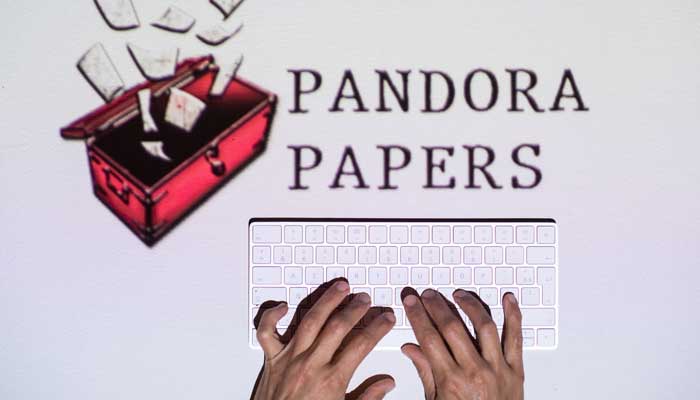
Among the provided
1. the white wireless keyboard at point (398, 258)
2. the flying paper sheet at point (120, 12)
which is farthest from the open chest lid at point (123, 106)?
the white wireless keyboard at point (398, 258)

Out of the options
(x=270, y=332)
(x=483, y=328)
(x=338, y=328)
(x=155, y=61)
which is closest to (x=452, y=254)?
(x=483, y=328)

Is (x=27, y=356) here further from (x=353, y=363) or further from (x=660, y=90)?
(x=660, y=90)

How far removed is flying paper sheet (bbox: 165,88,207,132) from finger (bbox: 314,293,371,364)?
0.42 metres

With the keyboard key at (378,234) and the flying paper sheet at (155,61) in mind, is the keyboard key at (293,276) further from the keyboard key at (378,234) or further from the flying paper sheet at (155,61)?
the flying paper sheet at (155,61)

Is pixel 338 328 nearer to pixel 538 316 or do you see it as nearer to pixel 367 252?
pixel 367 252

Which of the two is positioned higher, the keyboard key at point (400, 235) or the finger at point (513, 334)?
the keyboard key at point (400, 235)

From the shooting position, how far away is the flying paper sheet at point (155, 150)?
1064 mm

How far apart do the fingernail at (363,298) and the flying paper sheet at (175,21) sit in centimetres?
56

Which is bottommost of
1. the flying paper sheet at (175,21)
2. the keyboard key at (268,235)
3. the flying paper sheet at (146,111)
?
the keyboard key at (268,235)

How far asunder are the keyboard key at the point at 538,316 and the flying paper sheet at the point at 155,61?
76 cm

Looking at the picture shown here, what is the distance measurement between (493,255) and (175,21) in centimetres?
70

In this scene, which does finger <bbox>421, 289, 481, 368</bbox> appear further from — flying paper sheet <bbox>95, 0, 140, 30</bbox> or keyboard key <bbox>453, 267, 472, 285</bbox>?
flying paper sheet <bbox>95, 0, 140, 30</bbox>

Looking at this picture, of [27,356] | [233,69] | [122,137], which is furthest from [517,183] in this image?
[27,356]

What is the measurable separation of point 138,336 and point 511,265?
26.6 inches
